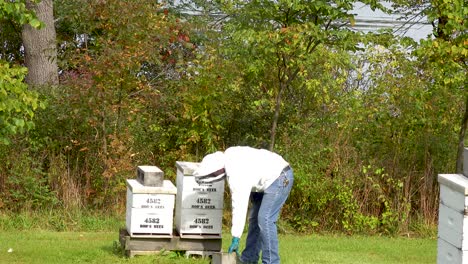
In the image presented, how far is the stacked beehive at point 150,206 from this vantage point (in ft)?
40.1

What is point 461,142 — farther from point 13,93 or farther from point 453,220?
point 13,93

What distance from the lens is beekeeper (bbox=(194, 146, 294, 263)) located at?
10883 millimetres

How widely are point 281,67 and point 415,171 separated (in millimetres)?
2665

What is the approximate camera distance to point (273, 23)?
53.5ft

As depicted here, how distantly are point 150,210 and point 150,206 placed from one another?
0.05 metres

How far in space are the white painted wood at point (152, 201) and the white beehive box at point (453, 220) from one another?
3619 mm

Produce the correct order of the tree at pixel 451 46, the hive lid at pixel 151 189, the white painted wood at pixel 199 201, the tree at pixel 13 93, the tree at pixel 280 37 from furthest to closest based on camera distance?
the tree at pixel 280 37
the tree at pixel 451 46
the white painted wood at pixel 199 201
the hive lid at pixel 151 189
the tree at pixel 13 93

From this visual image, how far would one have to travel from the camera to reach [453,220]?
966 centimetres

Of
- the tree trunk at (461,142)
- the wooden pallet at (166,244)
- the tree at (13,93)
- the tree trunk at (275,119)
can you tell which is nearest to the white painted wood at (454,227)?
the wooden pallet at (166,244)

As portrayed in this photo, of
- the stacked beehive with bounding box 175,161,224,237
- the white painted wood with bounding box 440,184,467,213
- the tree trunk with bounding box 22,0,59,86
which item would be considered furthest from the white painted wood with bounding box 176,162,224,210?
the tree trunk with bounding box 22,0,59,86

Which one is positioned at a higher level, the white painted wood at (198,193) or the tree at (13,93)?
the tree at (13,93)

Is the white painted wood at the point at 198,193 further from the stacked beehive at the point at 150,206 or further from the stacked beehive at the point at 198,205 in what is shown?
the stacked beehive at the point at 150,206

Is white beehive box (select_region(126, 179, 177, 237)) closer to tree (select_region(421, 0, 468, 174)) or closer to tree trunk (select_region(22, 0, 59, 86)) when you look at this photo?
tree (select_region(421, 0, 468, 174))

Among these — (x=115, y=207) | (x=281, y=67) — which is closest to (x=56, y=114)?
(x=115, y=207)
